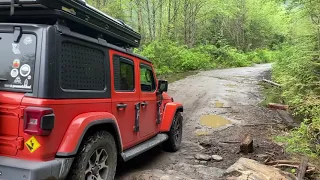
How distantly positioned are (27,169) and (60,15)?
1.54 metres

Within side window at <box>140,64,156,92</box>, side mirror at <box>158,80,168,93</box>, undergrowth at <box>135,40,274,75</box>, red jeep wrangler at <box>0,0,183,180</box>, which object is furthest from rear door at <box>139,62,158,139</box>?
undergrowth at <box>135,40,274,75</box>

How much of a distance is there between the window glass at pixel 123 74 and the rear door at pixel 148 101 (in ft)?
1.24

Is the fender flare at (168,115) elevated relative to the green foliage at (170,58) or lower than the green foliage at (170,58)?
lower

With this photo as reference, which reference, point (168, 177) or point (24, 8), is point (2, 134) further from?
point (168, 177)

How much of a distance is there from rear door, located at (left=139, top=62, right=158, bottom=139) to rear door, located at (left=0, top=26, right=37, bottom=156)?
7.59 feet

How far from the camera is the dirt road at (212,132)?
18.3ft

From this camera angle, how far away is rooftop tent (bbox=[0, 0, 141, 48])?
3201 mm

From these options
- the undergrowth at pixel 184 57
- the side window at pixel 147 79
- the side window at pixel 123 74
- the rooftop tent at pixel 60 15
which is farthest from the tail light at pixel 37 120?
the undergrowth at pixel 184 57

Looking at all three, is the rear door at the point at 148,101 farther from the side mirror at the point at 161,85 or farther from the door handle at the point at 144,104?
the side mirror at the point at 161,85

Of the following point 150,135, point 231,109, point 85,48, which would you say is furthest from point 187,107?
point 85,48

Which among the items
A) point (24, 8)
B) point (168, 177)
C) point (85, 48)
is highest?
point (24, 8)

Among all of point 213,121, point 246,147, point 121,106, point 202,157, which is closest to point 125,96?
point 121,106

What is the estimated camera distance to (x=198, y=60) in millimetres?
23891

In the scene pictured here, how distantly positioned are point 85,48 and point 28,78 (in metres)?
0.86
